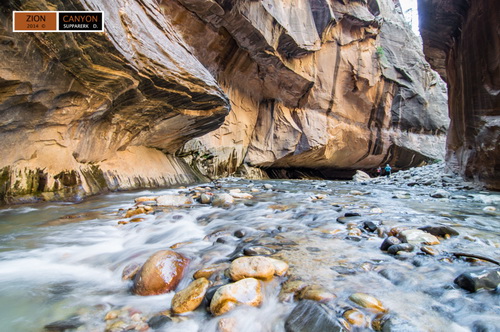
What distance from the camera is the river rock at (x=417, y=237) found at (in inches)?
75.5

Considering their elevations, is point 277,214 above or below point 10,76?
below

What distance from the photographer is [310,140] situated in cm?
1458

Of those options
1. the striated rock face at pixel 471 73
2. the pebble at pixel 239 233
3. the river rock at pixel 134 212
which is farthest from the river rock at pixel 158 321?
the striated rock face at pixel 471 73

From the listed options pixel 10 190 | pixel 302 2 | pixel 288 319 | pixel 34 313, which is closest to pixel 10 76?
pixel 10 190

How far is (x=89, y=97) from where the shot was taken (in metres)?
4.30

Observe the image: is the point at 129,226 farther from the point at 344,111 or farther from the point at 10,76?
the point at 344,111

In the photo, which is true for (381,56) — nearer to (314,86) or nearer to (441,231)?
(314,86)

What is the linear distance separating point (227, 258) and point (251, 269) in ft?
1.26

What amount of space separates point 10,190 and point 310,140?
13088 millimetres

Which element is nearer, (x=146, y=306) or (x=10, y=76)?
(x=146, y=306)

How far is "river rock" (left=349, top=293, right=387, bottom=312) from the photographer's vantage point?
1.12m

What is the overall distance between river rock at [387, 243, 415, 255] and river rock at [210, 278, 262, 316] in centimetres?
106

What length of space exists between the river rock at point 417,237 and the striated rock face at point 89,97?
426 cm

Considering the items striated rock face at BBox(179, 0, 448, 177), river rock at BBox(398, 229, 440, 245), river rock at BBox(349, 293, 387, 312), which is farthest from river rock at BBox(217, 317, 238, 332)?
striated rock face at BBox(179, 0, 448, 177)
